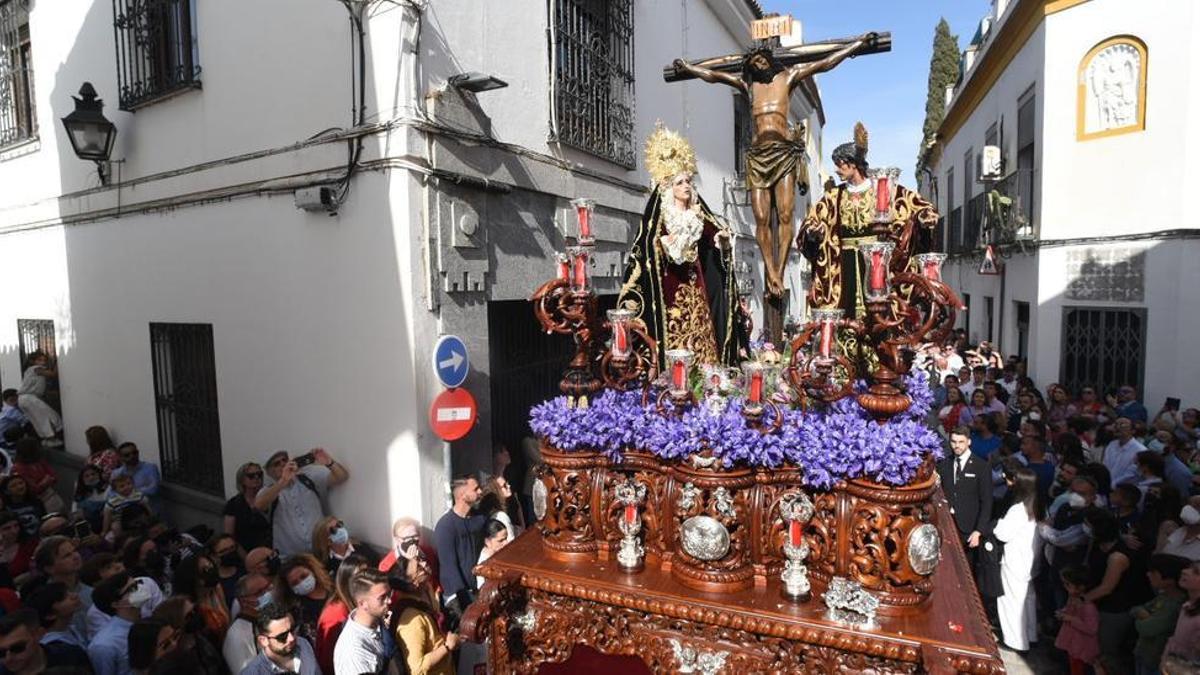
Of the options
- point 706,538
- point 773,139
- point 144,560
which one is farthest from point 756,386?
point 144,560

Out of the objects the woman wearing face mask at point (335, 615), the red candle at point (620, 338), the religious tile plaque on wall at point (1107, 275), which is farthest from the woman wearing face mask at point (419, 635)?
the religious tile plaque on wall at point (1107, 275)

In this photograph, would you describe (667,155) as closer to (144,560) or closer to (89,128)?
(144,560)

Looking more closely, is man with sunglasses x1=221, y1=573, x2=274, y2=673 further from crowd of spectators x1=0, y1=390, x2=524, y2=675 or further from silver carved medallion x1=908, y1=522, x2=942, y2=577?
silver carved medallion x1=908, y1=522, x2=942, y2=577

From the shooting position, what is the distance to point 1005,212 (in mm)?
12539

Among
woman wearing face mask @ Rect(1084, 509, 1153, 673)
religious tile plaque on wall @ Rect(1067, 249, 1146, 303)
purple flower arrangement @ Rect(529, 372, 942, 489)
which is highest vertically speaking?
religious tile plaque on wall @ Rect(1067, 249, 1146, 303)

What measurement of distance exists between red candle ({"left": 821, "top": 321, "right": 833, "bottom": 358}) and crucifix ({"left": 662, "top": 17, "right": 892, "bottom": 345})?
123 cm

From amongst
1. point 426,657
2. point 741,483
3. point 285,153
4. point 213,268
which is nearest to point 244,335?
point 213,268

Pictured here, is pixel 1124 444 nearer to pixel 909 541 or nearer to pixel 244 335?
pixel 909 541

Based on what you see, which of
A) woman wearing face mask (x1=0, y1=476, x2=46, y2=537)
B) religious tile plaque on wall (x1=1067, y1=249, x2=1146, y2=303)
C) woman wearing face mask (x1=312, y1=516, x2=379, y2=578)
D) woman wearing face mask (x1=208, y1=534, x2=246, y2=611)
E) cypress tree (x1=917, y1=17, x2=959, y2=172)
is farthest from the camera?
cypress tree (x1=917, y1=17, x2=959, y2=172)

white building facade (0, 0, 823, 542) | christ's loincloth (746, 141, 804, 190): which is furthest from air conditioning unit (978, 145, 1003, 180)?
christ's loincloth (746, 141, 804, 190)

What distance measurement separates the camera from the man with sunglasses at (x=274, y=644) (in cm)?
319

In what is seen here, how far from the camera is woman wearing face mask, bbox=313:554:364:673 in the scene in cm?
378

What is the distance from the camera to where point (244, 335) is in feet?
19.2

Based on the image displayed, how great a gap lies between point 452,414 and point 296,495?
4.59ft
